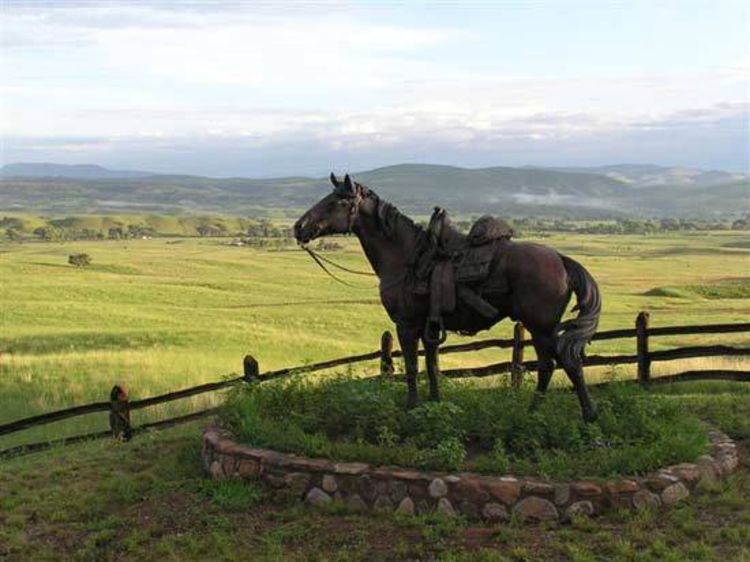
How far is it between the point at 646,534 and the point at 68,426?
12.6 meters

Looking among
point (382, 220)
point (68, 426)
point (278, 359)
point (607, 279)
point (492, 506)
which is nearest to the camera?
Result: point (492, 506)

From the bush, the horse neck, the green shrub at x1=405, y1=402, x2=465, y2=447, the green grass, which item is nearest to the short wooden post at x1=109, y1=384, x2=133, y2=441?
the green grass

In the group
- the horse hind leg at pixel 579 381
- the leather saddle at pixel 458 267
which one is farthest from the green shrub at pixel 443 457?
the horse hind leg at pixel 579 381

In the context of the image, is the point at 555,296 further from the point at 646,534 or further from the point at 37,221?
the point at 37,221

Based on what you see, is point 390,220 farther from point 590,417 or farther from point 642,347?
point 642,347

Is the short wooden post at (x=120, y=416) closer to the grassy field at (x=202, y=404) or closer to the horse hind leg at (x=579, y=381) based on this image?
the grassy field at (x=202, y=404)

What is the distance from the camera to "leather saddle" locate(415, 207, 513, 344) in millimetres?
8938

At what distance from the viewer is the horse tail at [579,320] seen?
28.3 ft

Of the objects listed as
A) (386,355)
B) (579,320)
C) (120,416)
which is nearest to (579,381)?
(579,320)

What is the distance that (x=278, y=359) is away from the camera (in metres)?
25.3

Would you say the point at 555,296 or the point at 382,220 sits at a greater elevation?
the point at 382,220

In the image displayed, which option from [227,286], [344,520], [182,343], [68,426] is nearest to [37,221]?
[227,286]

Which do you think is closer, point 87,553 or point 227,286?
point 87,553

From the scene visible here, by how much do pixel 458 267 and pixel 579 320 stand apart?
1.53 m
